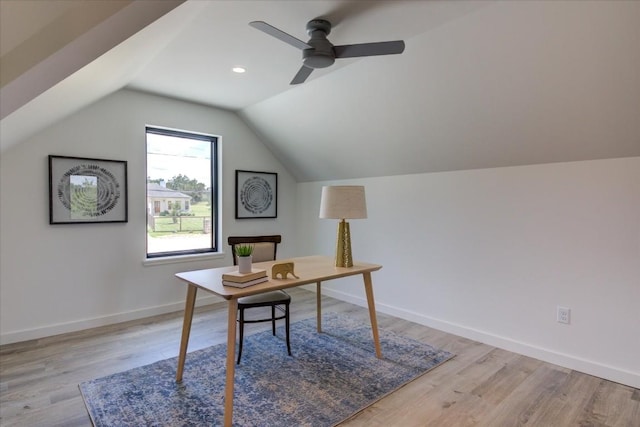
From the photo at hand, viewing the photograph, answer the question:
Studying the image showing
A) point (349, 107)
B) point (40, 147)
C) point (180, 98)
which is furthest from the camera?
point (180, 98)

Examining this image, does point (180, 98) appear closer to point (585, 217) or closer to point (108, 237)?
point (108, 237)

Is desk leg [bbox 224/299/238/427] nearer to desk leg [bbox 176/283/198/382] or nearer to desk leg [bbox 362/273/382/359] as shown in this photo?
desk leg [bbox 176/283/198/382]

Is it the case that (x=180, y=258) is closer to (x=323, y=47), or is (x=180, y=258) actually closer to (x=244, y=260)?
(x=244, y=260)

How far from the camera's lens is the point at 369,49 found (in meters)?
2.07

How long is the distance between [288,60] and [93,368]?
112 inches

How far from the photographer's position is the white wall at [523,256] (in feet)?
8.14

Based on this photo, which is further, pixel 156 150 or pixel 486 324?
pixel 156 150

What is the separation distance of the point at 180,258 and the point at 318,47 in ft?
9.70

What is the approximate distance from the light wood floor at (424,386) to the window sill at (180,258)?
0.73 meters

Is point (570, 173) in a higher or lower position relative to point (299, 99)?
lower

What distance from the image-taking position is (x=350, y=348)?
9.76 ft

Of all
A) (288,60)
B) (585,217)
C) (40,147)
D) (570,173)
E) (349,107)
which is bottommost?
(585,217)

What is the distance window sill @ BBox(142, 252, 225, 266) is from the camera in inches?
150

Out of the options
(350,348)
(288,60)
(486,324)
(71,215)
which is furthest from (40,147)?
(486,324)
